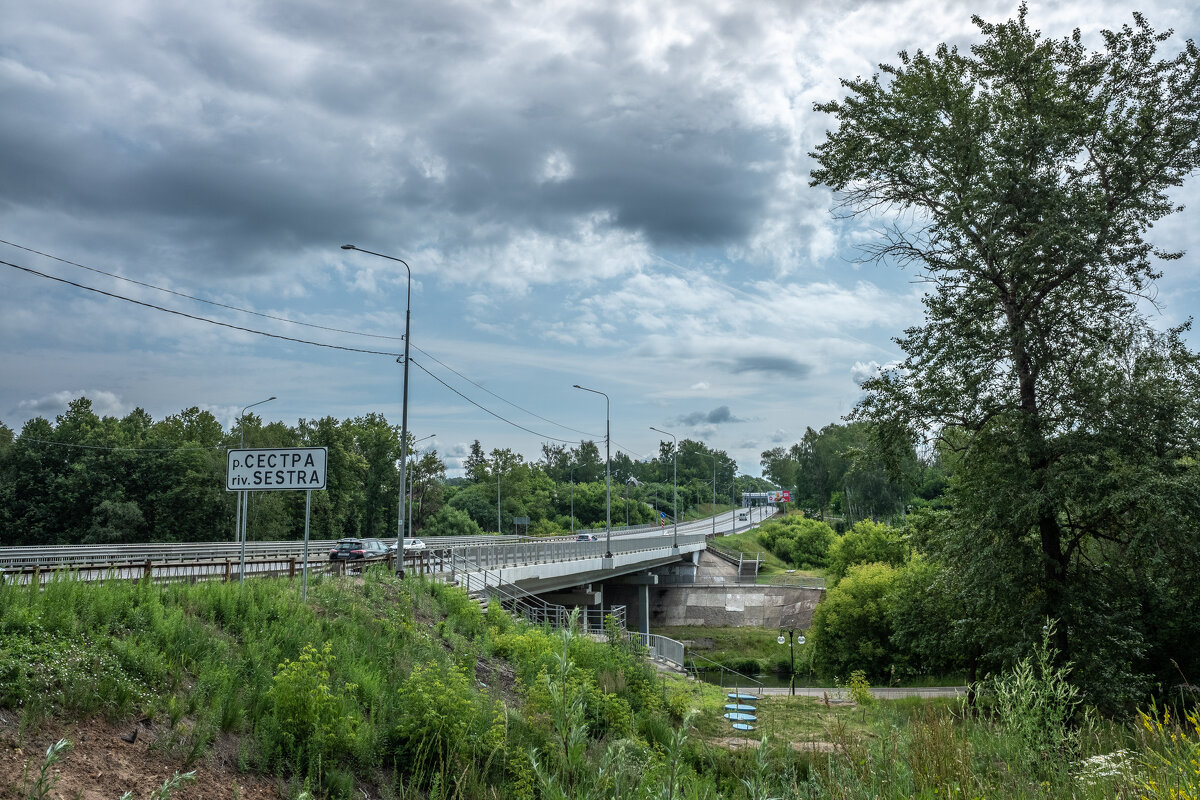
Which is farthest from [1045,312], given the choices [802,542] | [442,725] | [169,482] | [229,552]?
[802,542]

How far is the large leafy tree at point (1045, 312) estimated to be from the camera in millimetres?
18656

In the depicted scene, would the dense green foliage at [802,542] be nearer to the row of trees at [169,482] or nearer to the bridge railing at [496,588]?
the row of trees at [169,482]

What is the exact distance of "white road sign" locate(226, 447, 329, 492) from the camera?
54.1 feet

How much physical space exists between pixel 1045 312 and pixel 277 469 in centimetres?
1854

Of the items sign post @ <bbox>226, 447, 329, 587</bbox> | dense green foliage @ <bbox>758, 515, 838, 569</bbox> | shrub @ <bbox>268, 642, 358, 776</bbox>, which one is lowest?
dense green foliage @ <bbox>758, 515, 838, 569</bbox>

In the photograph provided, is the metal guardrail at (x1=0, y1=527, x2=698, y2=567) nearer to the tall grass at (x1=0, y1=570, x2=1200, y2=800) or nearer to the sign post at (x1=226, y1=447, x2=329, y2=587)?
the sign post at (x1=226, y1=447, x2=329, y2=587)

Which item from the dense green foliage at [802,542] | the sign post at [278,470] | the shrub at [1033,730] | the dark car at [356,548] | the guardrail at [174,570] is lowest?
the dense green foliage at [802,542]

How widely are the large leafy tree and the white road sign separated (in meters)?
13.9

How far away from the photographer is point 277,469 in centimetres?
1666

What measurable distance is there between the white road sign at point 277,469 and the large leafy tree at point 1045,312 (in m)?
13.9

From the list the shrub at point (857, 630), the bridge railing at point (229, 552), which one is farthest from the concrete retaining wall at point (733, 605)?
the shrub at point (857, 630)

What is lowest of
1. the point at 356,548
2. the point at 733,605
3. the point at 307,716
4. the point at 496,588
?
the point at 733,605

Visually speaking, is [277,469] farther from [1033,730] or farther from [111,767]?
[1033,730]

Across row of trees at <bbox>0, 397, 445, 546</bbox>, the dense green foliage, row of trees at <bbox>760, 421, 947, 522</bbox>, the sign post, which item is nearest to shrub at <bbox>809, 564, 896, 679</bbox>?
row of trees at <bbox>760, 421, 947, 522</bbox>
